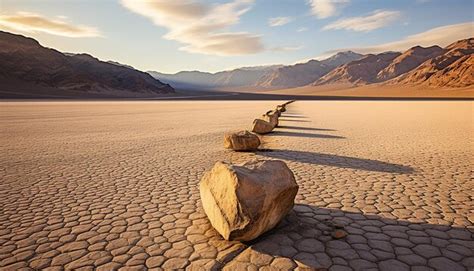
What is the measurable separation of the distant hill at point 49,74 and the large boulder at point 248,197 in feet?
246

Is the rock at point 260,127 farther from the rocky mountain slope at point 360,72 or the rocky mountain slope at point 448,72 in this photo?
the rocky mountain slope at point 360,72

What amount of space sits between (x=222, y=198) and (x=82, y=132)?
12.6 meters

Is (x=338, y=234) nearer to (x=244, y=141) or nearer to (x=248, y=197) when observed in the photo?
(x=248, y=197)

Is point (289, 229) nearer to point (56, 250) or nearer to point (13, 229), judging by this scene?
point (56, 250)

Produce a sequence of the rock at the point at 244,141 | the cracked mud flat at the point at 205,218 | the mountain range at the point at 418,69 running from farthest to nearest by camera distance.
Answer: the mountain range at the point at 418,69
the rock at the point at 244,141
the cracked mud flat at the point at 205,218

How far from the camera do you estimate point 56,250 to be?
3504mm

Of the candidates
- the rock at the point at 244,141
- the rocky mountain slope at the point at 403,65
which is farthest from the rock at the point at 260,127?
the rocky mountain slope at the point at 403,65

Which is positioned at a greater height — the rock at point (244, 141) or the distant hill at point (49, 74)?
the distant hill at point (49, 74)

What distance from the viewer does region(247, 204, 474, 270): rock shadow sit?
10.4 feet

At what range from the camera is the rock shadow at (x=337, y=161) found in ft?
22.9

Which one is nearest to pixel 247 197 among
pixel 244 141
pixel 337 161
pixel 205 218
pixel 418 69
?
pixel 205 218

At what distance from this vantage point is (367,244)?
3510mm

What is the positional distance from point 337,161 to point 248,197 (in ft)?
16.4

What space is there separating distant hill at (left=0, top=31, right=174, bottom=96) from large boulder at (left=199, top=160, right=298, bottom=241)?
246ft
